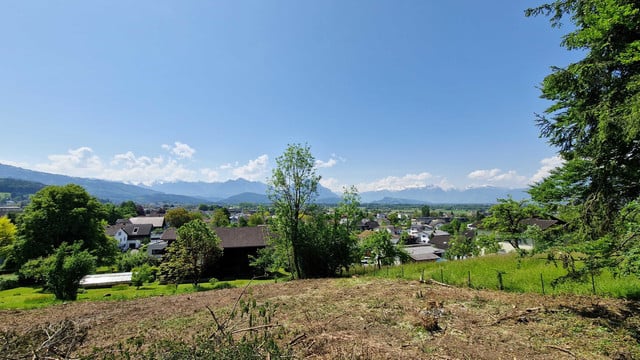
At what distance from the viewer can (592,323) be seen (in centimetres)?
636

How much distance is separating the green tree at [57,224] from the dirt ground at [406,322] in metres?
18.0

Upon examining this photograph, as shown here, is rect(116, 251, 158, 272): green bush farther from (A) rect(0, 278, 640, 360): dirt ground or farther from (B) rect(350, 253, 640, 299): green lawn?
(B) rect(350, 253, 640, 299): green lawn

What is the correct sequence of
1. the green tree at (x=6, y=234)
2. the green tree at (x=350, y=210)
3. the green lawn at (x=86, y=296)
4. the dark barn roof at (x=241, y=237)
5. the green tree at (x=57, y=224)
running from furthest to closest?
1. the green tree at (x=6, y=234)
2. the dark barn roof at (x=241, y=237)
3. the green tree at (x=57, y=224)
4. the green tree at (x=350, y=210)
5. the green lawn at (x=86, y=296)

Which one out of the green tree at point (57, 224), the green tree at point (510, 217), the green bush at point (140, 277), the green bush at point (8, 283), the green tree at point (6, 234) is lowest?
the green bush at point (8, 283)

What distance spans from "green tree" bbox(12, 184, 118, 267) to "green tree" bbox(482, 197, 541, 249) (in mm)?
27901

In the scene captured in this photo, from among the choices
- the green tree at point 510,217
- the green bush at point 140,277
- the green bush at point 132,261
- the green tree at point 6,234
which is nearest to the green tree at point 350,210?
the green tree at point 510,217

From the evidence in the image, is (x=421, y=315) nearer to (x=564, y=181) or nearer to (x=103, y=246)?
(x=564, y=181)

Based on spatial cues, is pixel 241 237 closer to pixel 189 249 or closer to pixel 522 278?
pixel 189 249

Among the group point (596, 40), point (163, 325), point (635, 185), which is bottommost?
point (163, 325)

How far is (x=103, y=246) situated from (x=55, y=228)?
14.1 ft

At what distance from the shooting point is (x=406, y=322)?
6996 millimetres

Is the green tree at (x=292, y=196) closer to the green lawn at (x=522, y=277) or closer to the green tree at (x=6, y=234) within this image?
the green lawn at (x=522, y=277)

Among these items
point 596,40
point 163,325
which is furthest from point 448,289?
point 163,325

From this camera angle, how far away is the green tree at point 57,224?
23625mm
